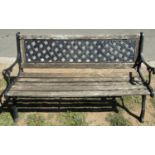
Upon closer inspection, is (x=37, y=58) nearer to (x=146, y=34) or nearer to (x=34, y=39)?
(x=34, y=39)

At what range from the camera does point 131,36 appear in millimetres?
5035

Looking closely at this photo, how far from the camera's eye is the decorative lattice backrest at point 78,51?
16.8ft

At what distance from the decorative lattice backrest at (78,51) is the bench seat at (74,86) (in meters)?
0.23

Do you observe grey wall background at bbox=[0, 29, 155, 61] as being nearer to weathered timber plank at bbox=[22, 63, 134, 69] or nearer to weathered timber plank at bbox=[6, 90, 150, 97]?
weathered timber plank at bbox=[22, 63, 134, 69]

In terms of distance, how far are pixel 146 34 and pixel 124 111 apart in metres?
4.47

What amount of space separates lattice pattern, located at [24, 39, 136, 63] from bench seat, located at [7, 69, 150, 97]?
0.27m

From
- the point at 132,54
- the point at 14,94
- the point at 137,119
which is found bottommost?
the point at 137,119

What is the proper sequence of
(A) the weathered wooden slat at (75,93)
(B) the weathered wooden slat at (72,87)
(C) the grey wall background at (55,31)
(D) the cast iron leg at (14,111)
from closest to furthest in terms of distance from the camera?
(A) the weathered wooden slat at (75,93) → (B) the weathered wooden slat at (72,87) → (D) the cast iron leg at (14,111) → (C) the grey wall background at (55,31)

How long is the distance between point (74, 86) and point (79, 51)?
681 mm

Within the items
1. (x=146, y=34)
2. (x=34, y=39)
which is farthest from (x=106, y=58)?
(x=146, y=34)

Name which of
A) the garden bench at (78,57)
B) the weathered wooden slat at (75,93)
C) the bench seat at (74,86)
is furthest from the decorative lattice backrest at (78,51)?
the weathered wooden slat at (75,93)

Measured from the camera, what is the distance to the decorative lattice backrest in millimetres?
5105

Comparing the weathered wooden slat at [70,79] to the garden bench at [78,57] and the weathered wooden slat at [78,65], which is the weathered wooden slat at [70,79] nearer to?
the garden bench at [78,57]

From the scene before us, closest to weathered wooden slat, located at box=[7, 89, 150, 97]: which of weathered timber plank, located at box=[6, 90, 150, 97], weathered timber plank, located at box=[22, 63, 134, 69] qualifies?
weathered timber plank, located at box=[6, 90, 150, 97]
